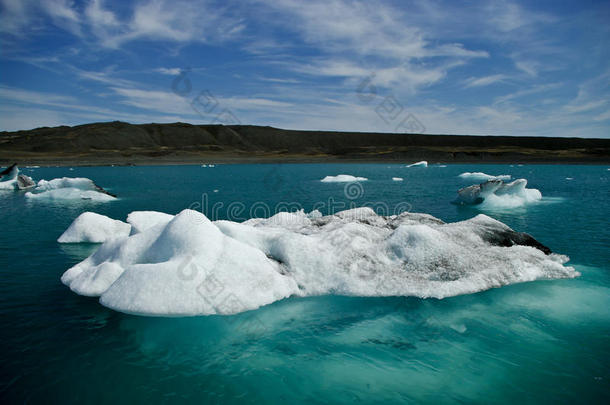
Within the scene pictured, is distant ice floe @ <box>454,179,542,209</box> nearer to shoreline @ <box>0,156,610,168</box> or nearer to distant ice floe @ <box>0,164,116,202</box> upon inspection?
distant ice floe @ <box>0,164,116,202</box>

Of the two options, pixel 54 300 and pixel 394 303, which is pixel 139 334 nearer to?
pixel 54 300

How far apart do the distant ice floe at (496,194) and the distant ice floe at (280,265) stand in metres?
11.5

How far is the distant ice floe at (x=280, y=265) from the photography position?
7371 millimetres

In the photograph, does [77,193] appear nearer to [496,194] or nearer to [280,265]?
[280,265]

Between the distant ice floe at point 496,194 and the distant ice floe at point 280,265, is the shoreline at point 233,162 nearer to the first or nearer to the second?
the distant ice floe at point 496,194

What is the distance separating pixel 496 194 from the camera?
22.3 metres

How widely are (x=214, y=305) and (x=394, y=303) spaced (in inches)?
140

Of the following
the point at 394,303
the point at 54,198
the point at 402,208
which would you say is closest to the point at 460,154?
the point at 402,208

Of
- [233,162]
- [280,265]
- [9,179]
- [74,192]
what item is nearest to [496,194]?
[280,265]

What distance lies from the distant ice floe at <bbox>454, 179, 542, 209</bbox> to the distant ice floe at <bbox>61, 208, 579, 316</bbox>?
452 inches

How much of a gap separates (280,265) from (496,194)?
17698 millimetres

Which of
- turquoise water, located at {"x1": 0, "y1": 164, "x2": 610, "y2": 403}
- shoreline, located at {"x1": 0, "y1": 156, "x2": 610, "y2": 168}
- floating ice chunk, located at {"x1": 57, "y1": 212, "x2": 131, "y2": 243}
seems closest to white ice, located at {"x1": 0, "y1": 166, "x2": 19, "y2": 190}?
floating ice chunk, located at {"x1": 57, "y1": 212, "x2": 131, "y2": 243}

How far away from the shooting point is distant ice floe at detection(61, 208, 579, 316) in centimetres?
737

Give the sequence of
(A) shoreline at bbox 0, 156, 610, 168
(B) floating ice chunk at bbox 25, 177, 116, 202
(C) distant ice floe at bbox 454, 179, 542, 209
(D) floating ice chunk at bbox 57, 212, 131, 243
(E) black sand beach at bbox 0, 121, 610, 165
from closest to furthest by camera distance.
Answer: (D) floating ice chunk at bbox 57, 212, 131, 243, (C) distant ice floe at bbox 454, 179, 542, 209, (B) floating ice chunk at bbox 25, 177, 116, 202, (A) shoreline at bbox 0, 156, 610, 168, (E) black sand beach at bbox 0, 121, 610, 165
